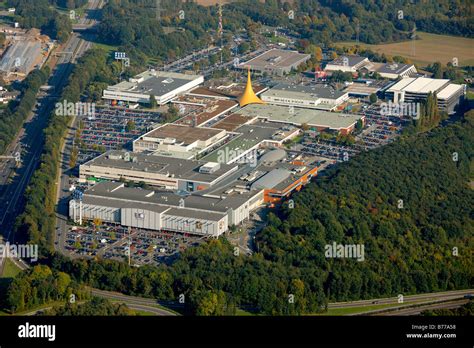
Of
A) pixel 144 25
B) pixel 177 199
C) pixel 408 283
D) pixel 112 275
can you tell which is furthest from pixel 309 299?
pixel 144 25

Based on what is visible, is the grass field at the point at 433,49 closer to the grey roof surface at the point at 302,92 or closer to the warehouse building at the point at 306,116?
the grey roof surface at the point at 302,92

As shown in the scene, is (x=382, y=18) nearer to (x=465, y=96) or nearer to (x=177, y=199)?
(x=465, y=96)

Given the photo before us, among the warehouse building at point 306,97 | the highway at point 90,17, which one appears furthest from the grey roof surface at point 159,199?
the highway at point 90,17

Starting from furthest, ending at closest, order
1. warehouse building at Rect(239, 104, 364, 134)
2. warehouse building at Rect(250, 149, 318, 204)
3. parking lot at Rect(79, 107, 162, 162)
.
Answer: warehouse building at Rect(239, 104, 364, 134)
parking lot at Rect(79, 107, 162, 162)
warehouse building at Rect(250, 149, 318, 204)

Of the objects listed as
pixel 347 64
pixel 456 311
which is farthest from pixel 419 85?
pixel 456 311

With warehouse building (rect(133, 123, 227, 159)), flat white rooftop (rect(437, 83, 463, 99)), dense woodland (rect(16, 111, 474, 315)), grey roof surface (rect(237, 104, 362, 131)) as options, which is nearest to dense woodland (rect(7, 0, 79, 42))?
grey roof surface (rect(237, 104, 362, 131))

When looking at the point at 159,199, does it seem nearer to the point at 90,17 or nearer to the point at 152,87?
the point at 152,87

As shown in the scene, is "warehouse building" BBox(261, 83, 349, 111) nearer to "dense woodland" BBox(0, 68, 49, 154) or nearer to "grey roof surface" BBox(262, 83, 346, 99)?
"grey roof surface" BBox(262, 83, 346, 99)
